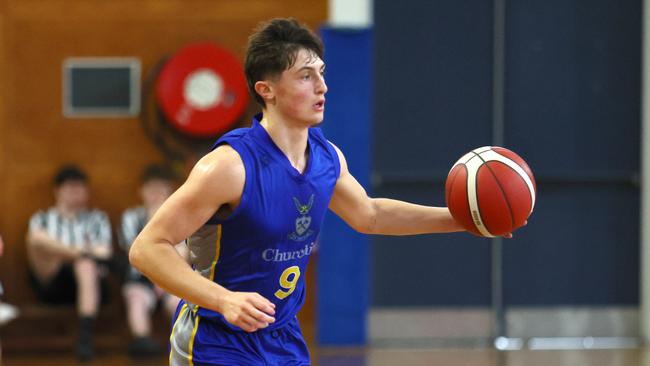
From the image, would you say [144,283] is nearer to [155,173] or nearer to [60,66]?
[155,173]

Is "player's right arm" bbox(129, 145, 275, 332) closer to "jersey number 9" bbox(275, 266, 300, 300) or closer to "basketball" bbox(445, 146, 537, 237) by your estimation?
"jersey number 9" bbox(275, 266, 300, 300)

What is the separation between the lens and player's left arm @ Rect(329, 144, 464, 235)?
3430 millimetres

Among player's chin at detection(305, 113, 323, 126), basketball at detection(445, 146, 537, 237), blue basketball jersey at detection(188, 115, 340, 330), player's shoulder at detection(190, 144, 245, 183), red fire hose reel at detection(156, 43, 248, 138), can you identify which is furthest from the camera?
red fire hose reel at detection(156, 43, 248, 138)

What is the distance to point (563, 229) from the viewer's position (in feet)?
24.7

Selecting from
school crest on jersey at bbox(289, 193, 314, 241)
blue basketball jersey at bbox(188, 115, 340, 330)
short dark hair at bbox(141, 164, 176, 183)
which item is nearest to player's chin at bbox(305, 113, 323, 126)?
blue basketball jersey at bbox(188, 115, 340, 330)

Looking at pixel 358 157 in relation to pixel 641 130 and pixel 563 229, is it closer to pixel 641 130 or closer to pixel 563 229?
pixel 563 229

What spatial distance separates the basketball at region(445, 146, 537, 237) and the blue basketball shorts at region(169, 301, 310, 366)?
0.72 metres

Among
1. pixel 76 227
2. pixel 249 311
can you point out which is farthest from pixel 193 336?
pixel 76 227

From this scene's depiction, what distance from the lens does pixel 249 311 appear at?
260cm

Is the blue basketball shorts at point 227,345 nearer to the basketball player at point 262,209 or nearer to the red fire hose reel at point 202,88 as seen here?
the basketball player at point 262,209

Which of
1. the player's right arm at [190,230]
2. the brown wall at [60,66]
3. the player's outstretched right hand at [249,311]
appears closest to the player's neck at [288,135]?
the player's right arm at [190,230]

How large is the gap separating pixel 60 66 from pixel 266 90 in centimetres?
474

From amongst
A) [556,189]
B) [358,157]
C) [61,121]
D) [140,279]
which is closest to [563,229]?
[556,189]

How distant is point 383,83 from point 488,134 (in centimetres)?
88
